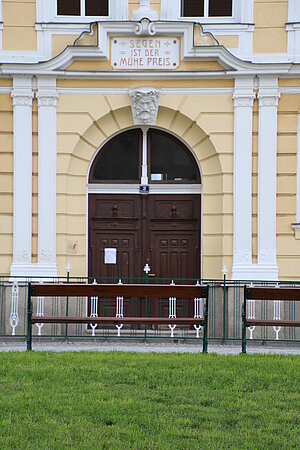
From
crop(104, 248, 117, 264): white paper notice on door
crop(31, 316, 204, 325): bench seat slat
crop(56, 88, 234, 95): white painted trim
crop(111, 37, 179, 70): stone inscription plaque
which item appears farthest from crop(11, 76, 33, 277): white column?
crop(31, 316, 204, 325): bench seat slat

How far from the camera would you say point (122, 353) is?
11.0m

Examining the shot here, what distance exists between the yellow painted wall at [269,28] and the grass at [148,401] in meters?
7.39

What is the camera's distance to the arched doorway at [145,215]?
1655 cm

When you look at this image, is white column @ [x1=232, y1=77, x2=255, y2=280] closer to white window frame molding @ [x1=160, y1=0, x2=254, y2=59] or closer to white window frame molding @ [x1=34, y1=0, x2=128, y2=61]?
white window frame molding @ [x1=160, y1=0, x2=254, y2=59]

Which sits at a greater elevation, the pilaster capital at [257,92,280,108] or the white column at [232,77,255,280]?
the pilaster capital at [257,92,280,108]

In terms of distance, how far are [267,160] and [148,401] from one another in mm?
8677

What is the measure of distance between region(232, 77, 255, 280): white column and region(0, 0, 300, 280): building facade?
0.02 metres

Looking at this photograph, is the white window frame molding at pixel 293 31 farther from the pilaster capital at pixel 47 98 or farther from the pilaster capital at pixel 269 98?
the pilaster capital at pixel 47 98

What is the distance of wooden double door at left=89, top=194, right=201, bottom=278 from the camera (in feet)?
54.4

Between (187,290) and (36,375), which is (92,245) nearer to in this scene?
(187,290)

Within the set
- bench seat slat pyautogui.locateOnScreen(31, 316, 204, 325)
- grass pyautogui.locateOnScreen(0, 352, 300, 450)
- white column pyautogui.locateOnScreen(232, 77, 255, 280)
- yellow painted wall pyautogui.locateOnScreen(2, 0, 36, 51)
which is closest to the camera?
grass pyautogui.locateOnScreen(0, 352, 300, 450)

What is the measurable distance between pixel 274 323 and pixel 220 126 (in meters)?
5.54

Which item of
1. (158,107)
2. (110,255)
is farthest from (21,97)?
(110,255)

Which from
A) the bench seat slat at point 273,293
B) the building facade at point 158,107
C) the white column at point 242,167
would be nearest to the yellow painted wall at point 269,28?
the building facade at point 158,107
